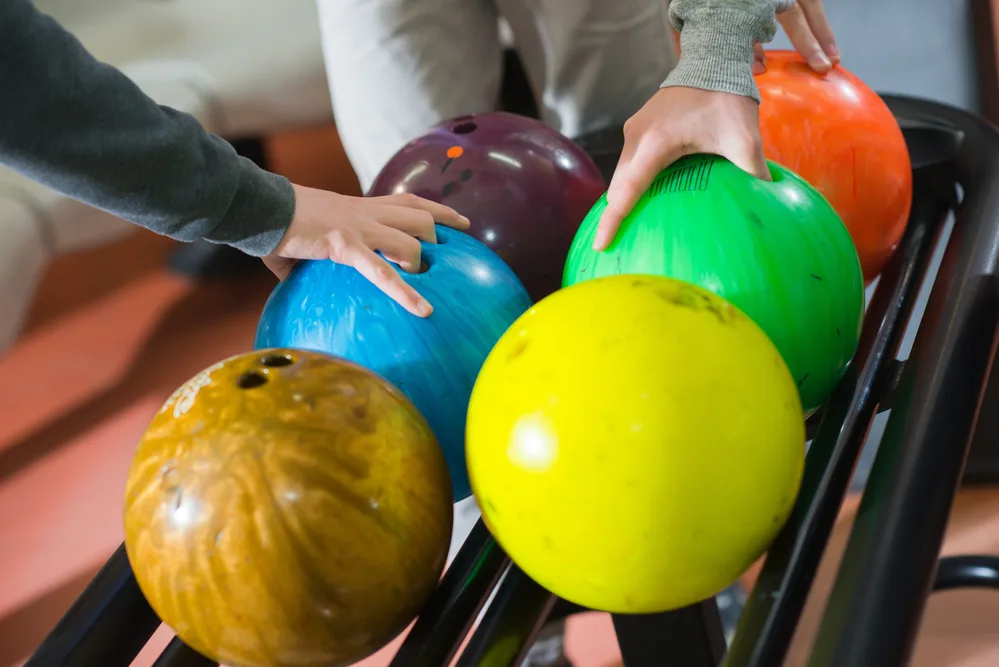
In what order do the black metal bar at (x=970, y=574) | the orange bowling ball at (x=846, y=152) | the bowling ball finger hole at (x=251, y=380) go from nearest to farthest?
1. the bowling ball finger hole at (x=251, y=380)
2. the orange bowling ball at (x=846, y=152)
3. the black metal bar at (x=970, y=574)

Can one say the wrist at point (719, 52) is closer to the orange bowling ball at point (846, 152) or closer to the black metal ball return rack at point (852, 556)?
the orange bowling ball at point (846, 152)

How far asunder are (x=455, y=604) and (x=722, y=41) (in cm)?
53

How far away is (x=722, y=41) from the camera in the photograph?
834 millimetres

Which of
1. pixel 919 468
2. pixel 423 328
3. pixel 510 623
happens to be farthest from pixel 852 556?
pixel 423 328

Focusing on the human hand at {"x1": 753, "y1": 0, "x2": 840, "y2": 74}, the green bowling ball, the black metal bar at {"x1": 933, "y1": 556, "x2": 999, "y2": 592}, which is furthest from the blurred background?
the green bowling ball

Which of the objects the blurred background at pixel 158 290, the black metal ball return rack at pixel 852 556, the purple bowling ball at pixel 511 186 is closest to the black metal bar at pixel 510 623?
the black metal ball return rack at pixel 852 556

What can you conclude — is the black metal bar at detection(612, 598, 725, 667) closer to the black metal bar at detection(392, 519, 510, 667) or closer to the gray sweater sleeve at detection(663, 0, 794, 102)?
the black metal bar at detection(392, 519, 510, 667)

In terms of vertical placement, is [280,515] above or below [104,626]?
above

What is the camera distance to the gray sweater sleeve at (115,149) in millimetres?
626

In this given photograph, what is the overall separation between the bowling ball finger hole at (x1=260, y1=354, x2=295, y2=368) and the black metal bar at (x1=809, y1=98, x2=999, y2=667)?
1.17ft

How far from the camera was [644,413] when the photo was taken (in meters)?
0.54

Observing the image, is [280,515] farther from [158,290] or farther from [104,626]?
[158,290]

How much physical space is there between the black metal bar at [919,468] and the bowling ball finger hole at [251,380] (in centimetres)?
35

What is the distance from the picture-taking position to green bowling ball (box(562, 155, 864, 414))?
0.69 m
